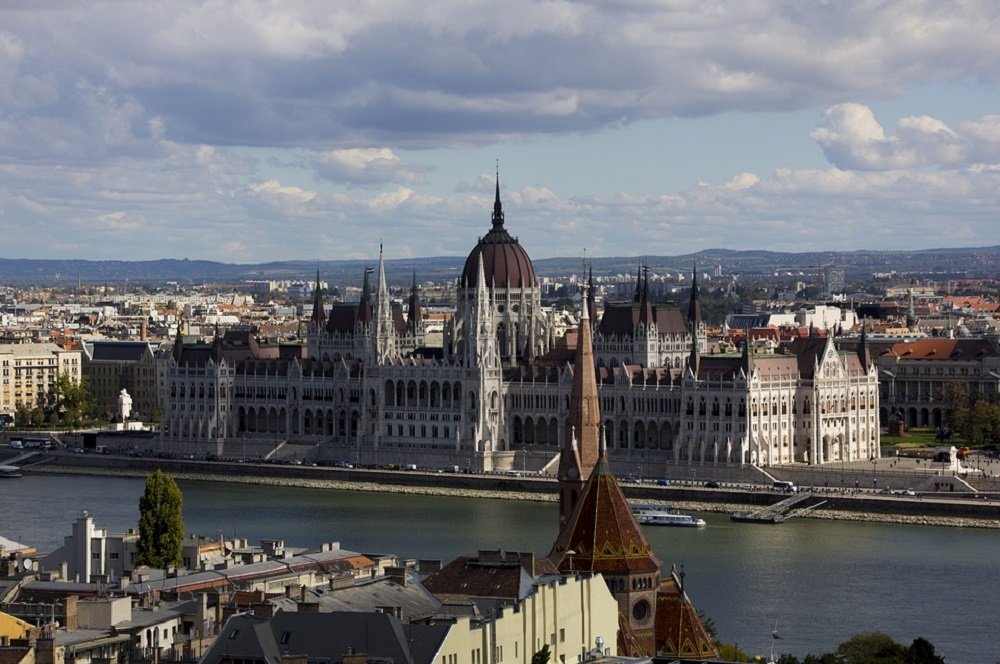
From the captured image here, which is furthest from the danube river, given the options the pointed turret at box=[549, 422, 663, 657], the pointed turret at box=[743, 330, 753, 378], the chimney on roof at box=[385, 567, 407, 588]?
the chimney on roof at box=[385, 567, 407, 588]

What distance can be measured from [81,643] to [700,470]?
5516cm

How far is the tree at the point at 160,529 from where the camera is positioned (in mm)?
49188

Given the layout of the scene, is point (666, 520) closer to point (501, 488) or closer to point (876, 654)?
point (501, 488)

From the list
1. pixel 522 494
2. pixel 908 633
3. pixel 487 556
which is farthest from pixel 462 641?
pixel 522 494

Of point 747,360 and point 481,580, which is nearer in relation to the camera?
point 481,580

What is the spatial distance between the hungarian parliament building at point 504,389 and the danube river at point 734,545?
8163mm

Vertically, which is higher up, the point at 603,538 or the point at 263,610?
the point at 603,538

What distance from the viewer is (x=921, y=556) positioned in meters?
66.9

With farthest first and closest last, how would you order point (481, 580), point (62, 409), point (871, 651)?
point (62, 409), point (871, 651), point (481, 580)

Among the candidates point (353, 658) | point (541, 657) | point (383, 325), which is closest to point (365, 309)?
point (383, 325)

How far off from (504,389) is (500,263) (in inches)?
247

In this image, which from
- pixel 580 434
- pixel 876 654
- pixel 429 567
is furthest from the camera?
pixel 580 434

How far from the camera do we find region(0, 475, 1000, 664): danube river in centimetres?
5372

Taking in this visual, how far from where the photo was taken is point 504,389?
97562mm
